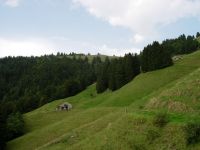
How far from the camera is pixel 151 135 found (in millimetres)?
39875

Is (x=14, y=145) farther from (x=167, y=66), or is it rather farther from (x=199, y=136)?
(x=167, y=66)

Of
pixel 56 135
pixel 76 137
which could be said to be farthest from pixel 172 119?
pixel 56 135

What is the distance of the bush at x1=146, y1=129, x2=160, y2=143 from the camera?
39287 mm

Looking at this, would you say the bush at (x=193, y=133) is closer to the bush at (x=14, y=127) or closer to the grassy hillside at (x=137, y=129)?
the grassy hillside at (x=137, y=129)

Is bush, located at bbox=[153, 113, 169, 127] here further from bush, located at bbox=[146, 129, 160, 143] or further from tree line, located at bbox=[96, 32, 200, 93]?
tree line, located at bbox=[96, 32, 200, 93]

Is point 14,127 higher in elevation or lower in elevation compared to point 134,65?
lower

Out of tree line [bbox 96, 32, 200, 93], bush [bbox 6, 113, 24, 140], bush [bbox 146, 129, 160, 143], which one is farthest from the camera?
tree line [bbox 96, 32, 200, 93]

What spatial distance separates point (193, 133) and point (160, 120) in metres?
5.53

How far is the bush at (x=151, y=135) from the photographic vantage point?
39287 mm

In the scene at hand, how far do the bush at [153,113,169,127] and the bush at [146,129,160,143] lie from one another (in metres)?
1.17

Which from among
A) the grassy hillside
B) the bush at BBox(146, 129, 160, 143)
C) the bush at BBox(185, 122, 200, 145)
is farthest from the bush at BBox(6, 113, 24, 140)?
the bush at BBox(185, 122, 200, 145)

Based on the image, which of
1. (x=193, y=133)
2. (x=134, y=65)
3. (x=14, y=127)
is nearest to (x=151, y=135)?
(x=193, y=133)

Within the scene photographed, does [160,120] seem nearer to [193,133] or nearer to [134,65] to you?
[193,133]

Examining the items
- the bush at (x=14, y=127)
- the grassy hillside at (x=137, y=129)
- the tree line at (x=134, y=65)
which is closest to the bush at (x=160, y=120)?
the grassy hillside at (x=137, y=129)
